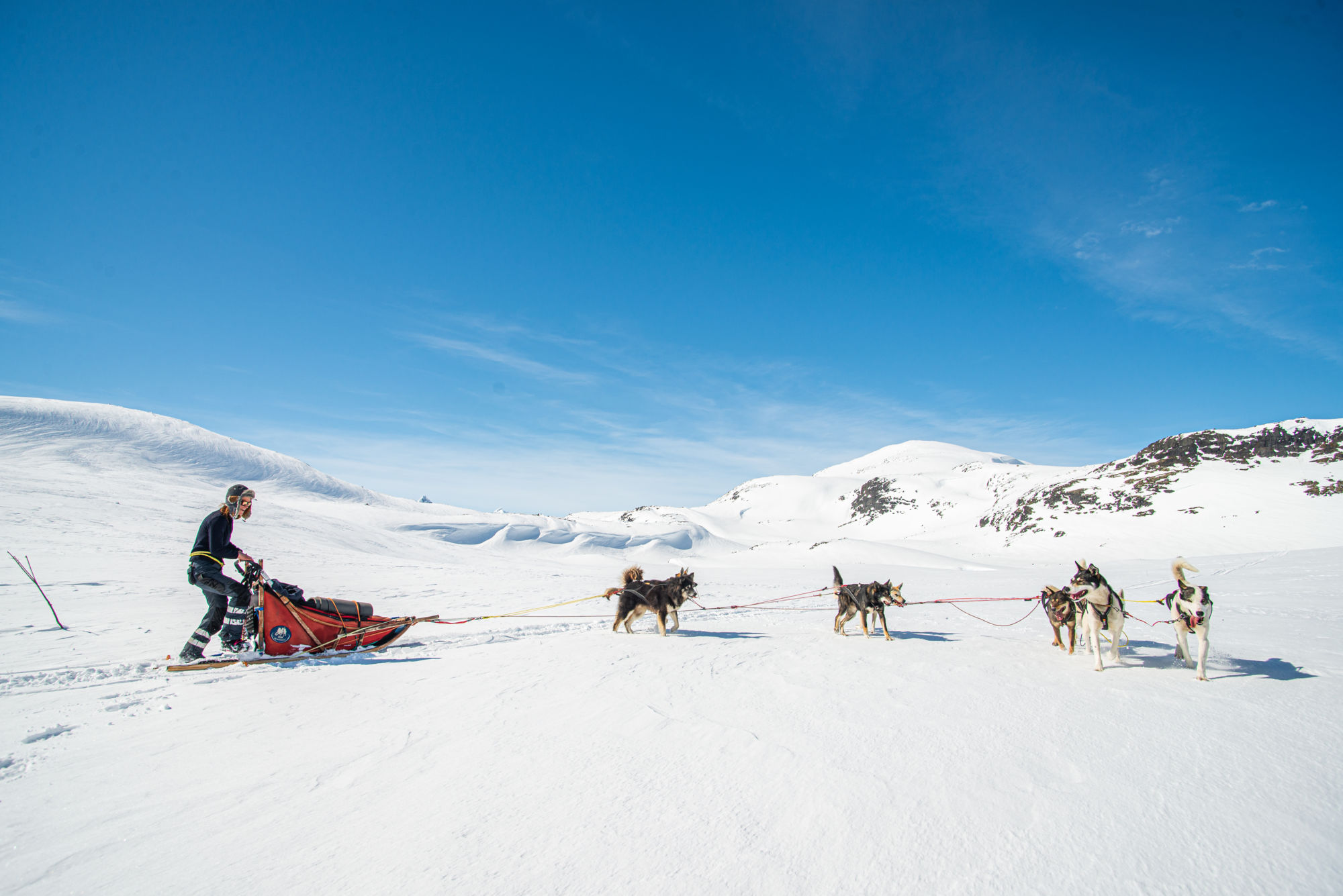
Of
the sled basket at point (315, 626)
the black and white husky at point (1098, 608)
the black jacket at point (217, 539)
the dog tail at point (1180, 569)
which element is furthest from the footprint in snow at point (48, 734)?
the dog tail at point (1180, 569)

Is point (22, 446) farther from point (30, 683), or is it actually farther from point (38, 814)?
point (38, 814)

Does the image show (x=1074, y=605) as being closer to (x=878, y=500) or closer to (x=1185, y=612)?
(x=1185, y=612)

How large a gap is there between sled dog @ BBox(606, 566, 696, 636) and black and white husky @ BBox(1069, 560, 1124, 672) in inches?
226

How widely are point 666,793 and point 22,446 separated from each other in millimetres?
47453

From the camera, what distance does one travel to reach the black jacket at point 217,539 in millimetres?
6512

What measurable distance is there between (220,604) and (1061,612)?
1107 cm

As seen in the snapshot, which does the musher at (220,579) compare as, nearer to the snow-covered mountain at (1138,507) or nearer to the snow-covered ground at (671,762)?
the snow-covered ground at (671,762)

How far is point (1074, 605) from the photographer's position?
7027 mm

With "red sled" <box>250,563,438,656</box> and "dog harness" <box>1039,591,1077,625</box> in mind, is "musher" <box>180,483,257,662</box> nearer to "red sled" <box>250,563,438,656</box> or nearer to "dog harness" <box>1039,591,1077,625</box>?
"red sled" <box>250,563,438,656</box>

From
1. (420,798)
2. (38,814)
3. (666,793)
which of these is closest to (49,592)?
(38,814)

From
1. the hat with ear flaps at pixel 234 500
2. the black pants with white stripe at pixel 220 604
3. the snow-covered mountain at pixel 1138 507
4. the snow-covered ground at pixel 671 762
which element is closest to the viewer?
the snow-covered ground at pixel 671 762

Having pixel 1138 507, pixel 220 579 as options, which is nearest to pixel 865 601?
pixel 220 579

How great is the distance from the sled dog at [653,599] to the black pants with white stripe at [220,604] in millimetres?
5317

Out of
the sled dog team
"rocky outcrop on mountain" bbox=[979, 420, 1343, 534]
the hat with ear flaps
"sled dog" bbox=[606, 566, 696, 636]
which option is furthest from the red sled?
"rocky outcrop on mountain" bbox=[979, 420, 1343, 534]
